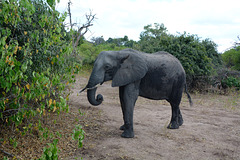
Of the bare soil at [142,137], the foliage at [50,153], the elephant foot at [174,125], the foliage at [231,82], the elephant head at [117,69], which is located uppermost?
the elephant head at [117,69]

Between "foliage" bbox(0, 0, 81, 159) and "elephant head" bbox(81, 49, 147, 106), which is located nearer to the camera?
"foliage" bbox(0, 0, 81, 159)

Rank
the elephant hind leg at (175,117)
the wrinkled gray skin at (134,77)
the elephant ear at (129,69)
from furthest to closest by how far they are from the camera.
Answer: the elephant hind leg at (175,117), the elephant ear at (129,69), the wrinkled gray skin at (134,77)

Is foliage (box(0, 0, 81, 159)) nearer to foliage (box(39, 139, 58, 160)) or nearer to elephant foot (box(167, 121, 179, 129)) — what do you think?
foliage (box(39, 139, 58, 160))

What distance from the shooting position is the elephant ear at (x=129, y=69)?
551 centimetres

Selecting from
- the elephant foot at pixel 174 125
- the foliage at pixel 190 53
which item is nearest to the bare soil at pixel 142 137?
the elephant foot at pixel 174 125

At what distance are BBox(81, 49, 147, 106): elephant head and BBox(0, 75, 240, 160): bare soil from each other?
23.7 inches

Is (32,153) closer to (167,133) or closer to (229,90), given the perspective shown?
(167,133)

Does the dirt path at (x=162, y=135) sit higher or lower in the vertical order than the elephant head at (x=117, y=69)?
lower

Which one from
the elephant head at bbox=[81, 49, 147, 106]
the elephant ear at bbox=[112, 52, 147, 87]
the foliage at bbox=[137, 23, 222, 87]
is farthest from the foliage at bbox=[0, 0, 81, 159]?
the foliage at bbox=[137, 23, 222, 87]

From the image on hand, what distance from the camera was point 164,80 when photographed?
245 inches

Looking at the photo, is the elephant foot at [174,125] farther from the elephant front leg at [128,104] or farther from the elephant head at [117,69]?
the elephant head at [117,69]

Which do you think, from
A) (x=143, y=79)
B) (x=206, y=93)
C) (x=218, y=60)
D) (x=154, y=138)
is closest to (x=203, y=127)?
(x=154, y=138)

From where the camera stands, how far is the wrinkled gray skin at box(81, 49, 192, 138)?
5.38 metres

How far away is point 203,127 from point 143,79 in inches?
98.2
